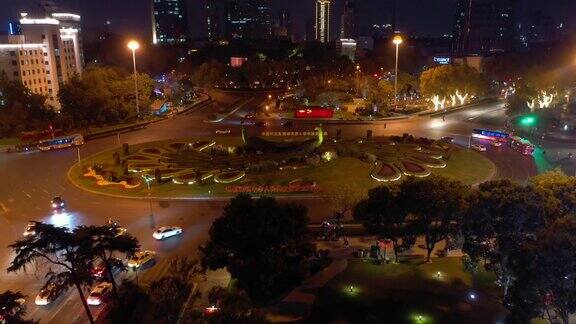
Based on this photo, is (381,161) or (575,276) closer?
(575,276)

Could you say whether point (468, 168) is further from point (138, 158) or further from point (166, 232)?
point (138, 158)

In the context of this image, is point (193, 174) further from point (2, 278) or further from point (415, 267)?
point (415, 267)

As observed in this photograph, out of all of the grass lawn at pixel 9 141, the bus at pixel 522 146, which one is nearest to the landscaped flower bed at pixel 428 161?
the bus at pixel 522 146

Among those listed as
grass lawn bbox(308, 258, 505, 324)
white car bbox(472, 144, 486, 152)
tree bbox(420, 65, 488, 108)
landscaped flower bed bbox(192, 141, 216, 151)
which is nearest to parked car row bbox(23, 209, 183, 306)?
grass lawn bbox(308, 258, 505, 324)

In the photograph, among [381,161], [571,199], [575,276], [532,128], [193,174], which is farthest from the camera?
[532,128]

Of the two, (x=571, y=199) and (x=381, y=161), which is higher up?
(x=571, y=199)

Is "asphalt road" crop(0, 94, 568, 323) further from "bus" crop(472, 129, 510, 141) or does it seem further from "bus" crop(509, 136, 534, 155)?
"bus" crop(472, 129, 510, 141)

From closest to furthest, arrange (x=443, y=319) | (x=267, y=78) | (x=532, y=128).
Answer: (x=443, y=319)
(x=532, y=128)
(x=267, y=78)

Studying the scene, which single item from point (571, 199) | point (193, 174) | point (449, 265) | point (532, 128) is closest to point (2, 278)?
point (193, 174)
